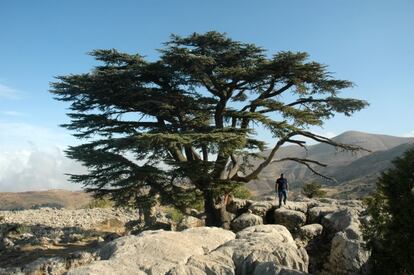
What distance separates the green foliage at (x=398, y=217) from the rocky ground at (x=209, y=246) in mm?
2037

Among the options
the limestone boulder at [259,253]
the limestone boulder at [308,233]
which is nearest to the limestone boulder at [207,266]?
the limestone boulder at [259,253]

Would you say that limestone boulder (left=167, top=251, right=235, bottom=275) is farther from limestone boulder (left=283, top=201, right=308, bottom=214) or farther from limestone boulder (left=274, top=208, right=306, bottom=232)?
limestone boulder (left=283, top=201, right=308, bottom=214)

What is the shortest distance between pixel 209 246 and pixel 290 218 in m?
10.9

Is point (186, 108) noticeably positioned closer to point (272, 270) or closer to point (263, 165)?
point (263, 165)

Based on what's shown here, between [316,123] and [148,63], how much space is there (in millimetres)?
8773

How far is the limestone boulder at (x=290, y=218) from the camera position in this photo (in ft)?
69.9

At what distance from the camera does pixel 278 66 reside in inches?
797

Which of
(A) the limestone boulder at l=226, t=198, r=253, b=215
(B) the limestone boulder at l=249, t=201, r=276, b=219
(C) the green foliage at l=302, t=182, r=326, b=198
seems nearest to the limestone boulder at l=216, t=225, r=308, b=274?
(B) the limestone boulder at l=249, t=201, r=276, b=219

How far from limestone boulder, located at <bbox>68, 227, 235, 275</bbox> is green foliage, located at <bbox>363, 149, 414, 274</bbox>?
13.6 ft

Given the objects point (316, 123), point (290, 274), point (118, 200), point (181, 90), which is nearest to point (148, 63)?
point (181, 90)

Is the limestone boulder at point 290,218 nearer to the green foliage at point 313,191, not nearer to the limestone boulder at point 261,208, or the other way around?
the limestone boulder at point 261,208

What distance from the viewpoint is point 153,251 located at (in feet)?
34.1

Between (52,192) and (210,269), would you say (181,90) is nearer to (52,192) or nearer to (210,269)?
(210,269)

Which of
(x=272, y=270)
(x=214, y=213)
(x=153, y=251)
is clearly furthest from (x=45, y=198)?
(x=272, y=270)
